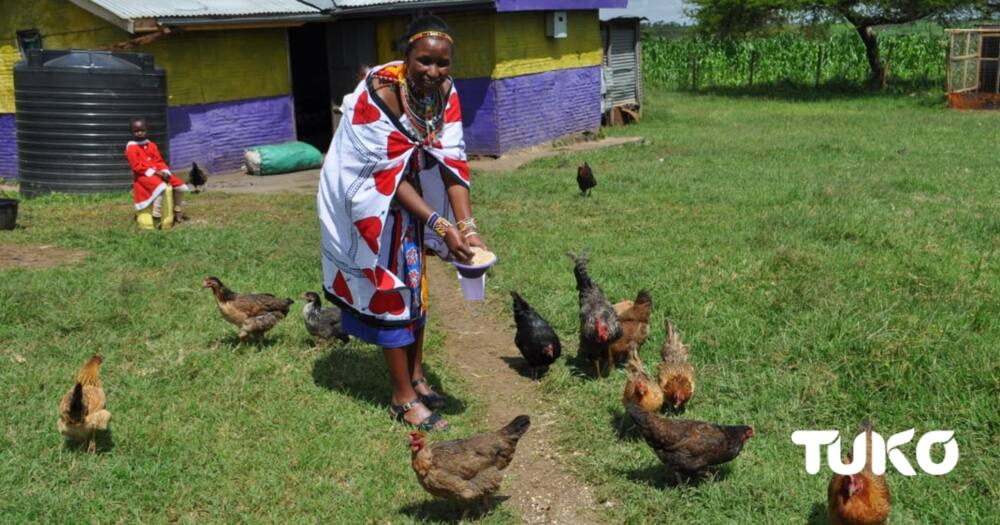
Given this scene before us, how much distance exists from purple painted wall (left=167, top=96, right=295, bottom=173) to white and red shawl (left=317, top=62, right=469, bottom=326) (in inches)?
439

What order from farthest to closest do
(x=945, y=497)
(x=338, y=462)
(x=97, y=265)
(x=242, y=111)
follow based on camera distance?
(x=242, y=111)
(x=97, y=265)
(x=338, y=462)
(x=945, y=497)

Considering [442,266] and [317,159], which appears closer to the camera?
[442,266]

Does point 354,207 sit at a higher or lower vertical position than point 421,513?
higher

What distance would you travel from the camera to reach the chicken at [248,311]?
260 inches

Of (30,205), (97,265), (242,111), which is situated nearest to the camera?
(97,265)

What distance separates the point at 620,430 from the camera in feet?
17.3

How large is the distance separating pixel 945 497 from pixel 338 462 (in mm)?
2991

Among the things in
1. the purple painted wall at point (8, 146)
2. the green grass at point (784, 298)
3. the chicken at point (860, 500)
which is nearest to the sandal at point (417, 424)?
the green grass at point (784, 298)

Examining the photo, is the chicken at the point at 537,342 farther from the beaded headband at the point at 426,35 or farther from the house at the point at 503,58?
the house at the point at 503,58

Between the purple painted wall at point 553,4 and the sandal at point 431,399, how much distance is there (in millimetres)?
11692

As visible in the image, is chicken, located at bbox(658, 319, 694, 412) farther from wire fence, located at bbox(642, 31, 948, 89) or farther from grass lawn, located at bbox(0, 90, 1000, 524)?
wire fence, located at bbox(642, 31, 948, 89)

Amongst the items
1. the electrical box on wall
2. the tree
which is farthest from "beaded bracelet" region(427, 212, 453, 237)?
the tree

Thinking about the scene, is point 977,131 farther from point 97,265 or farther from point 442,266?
point 97,265

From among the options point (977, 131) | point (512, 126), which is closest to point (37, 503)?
point (512, 126)
